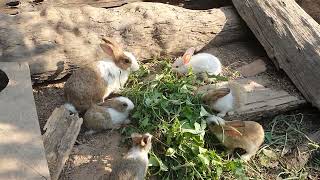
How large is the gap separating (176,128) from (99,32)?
4.83 feet

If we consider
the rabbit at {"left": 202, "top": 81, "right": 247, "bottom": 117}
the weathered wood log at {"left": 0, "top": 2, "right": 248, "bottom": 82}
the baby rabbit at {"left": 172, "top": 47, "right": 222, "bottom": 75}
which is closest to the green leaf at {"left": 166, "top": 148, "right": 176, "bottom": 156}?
the rabbit at {"left": 202, "top": 81, "right": 247, "bottom": 117}

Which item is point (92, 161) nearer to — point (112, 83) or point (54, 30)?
point (112, 83)

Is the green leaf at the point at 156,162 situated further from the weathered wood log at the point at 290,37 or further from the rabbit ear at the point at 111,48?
the weathered wood log at the point at 290,37

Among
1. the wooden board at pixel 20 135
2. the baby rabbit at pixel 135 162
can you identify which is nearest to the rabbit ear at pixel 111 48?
the wooden board at pixel 20 135

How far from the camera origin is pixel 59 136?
13.3 ft

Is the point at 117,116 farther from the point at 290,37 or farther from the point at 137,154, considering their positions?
the point at 290,37

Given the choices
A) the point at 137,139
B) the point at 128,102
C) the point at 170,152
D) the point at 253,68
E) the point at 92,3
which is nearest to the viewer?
the point at 137,139

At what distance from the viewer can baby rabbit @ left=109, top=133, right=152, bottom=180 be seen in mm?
3678

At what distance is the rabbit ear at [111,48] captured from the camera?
4.77 m

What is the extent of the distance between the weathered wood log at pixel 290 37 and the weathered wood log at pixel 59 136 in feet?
7.15

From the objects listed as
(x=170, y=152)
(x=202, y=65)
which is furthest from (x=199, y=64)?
(x=170, y=152)

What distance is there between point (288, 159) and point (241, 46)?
173 cm

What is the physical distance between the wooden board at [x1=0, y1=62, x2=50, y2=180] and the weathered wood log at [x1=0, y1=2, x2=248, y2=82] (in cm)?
60

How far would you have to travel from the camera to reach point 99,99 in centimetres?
455
